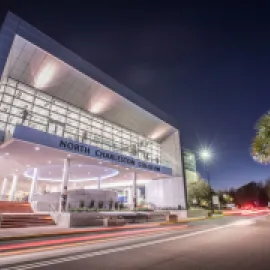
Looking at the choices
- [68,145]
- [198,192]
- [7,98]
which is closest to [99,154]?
[68,145]

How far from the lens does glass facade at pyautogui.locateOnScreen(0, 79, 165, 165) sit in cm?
2895

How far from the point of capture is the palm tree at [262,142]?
14274 mm

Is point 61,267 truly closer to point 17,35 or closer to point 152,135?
point 17,35

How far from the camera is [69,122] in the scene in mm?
35344

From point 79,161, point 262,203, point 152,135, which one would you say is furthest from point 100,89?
point 262,203

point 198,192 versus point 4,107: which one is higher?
point 4,107

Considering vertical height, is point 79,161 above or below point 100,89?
below

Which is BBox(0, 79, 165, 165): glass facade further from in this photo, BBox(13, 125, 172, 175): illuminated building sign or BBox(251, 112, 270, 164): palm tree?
BBox(251, 112, 270, 164): palm tree

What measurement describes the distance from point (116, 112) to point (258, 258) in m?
34.0

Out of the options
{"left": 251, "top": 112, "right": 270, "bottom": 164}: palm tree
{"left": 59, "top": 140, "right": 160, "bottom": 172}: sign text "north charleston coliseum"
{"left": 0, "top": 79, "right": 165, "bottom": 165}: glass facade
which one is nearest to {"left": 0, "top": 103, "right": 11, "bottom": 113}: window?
{"left": 0, "top": 79, "right": 165, "bottom": 165}: glass facade

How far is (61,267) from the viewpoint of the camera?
22.9ft

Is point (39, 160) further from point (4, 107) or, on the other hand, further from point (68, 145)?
point (4, 107)

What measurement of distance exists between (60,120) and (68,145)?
1049cm

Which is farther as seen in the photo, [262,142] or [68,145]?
[68,145]
